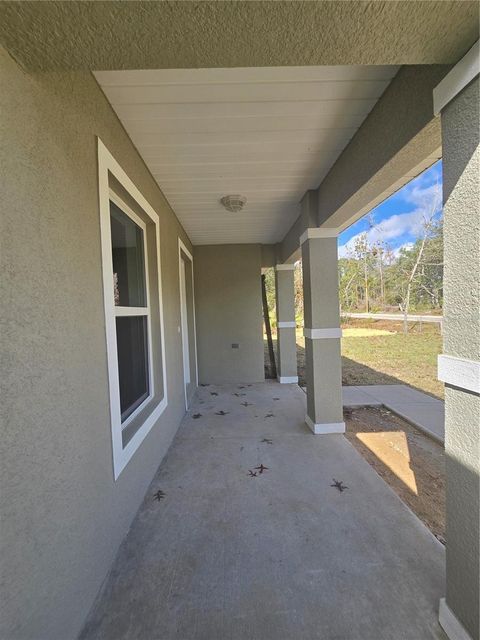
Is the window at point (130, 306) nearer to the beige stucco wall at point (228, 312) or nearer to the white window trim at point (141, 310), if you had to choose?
the white window trim at point (141, 310)

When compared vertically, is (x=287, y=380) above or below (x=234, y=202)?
below

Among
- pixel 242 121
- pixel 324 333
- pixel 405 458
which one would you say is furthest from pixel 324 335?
pixel 242 121

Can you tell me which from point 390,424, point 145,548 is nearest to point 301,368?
point 390,424

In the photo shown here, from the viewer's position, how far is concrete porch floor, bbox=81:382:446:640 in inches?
51.3

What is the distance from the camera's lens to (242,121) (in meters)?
1.88

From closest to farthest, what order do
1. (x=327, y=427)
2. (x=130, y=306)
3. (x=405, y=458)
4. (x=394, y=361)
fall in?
(x=130, y=306), (x=405, y=458), (x=327, y=427), (x=394, y=361)

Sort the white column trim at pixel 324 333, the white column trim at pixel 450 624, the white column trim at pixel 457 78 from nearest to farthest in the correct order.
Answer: the white column trim at pixel 457 78
the white column trim at pixel 450 624
the white column trim at pixel 324 333

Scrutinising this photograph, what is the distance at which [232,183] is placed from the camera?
2822mm

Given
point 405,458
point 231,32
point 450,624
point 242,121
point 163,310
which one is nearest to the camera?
point 231,32

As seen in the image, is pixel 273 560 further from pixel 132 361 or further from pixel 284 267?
pixel 284 267

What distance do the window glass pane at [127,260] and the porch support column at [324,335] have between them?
5.76ft

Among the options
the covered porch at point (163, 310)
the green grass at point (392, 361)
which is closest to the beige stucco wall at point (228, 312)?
the green grass at point (392, 361)

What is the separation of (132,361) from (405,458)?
2711 mm

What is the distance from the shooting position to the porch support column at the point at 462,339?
107 centimetres
